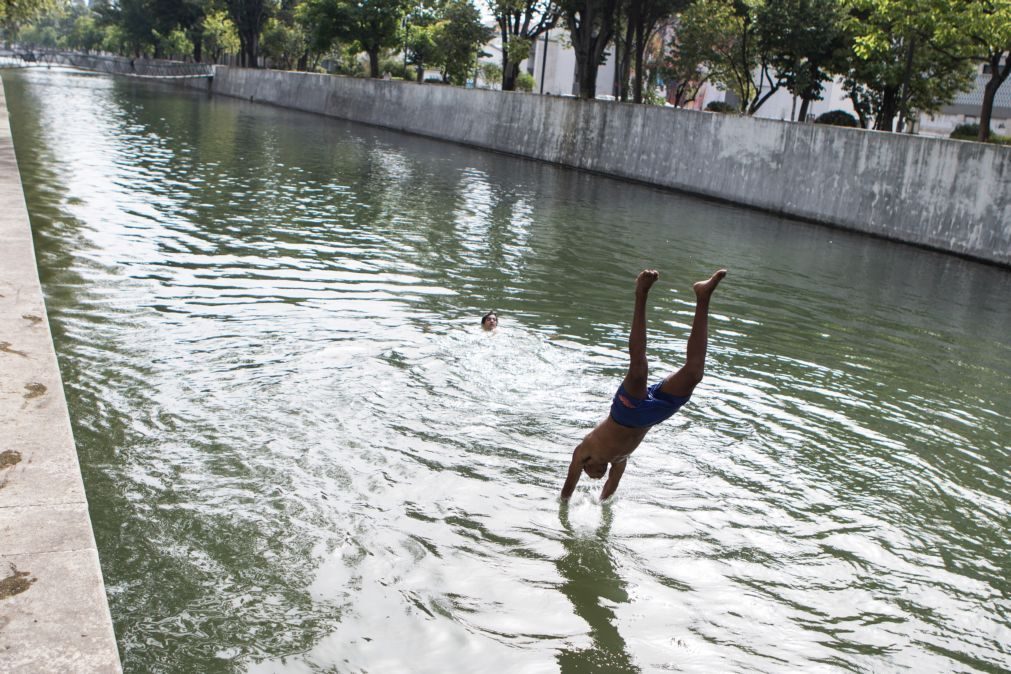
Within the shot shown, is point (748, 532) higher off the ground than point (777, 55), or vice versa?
point (777, 55)

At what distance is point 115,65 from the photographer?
96938 millimetres

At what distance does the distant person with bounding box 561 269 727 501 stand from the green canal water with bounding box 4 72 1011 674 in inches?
23.1

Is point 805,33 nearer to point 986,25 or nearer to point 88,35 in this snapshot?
point 986,25

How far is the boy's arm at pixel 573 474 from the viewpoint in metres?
6.92

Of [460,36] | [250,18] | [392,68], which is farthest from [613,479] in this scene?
[250,18]

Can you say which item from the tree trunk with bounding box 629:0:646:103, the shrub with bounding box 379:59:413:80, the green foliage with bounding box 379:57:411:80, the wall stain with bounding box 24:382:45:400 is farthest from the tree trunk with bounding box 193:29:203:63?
the wall stain with bounding box 24:382:45:400

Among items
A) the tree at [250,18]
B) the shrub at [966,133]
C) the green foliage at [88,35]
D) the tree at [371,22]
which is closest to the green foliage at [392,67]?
the tree at [371,22]

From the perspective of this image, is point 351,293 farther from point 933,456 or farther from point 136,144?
point 136,144

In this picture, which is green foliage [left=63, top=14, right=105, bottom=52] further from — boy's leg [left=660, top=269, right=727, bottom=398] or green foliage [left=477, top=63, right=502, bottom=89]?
boy's leg [left=660, top=269, right=727, bottom=398]

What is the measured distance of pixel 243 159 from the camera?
89.2 ft

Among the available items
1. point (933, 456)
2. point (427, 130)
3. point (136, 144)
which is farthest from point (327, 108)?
point (933, 456)

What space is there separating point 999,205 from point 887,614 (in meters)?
17.3

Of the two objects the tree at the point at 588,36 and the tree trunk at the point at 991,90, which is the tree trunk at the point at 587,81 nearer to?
the tree at the point at 588,36

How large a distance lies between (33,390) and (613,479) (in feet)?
14.4
